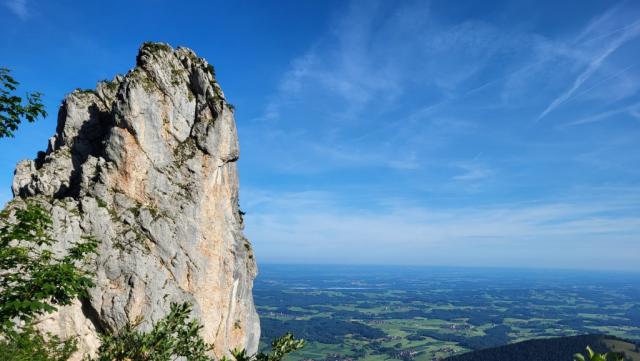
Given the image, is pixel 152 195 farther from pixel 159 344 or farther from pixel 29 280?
pixel 29 280

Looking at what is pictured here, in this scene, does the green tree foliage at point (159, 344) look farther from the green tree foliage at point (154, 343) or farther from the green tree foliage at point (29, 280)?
the green tree foliage at point (29, 280)

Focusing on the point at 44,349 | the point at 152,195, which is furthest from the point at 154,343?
the point at 152,195

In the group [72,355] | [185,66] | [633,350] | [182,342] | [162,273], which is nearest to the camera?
[182,342]

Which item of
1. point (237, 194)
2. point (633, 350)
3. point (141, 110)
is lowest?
point (633, 350)

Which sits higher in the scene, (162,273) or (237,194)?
(237,194)

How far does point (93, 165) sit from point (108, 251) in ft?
38.2

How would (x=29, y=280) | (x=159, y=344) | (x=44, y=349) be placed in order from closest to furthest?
1. (x=29, y=280)
2. (x=159, y=344)
3. (x=44, y=349)

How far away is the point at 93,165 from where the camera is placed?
50531 millimetres

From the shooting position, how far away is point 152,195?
169 feet

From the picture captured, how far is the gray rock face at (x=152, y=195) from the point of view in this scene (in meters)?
44.5

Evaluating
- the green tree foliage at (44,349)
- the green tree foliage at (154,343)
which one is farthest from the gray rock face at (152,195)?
the green tree foliage at (154,343)

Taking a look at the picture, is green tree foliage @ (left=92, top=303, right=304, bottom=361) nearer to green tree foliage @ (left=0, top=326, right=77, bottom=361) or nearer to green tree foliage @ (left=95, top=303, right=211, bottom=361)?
green tree foliage @ (left=95, top=303, right=211, bottom=361)

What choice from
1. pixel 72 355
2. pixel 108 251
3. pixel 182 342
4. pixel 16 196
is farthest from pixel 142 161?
pixel 182 342

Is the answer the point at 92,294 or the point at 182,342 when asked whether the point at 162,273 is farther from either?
the point at 182,342
